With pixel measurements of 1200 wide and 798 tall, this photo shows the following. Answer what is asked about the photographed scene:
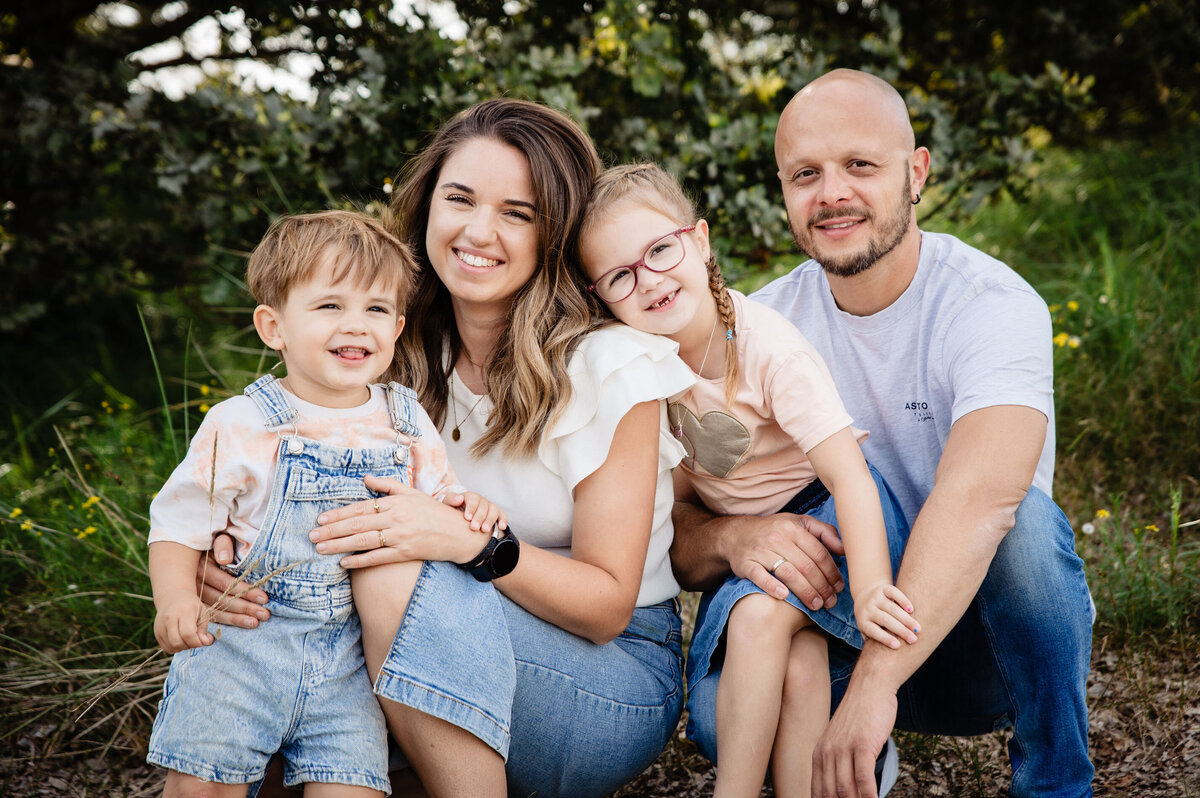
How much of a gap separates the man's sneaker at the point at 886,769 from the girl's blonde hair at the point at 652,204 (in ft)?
2.65

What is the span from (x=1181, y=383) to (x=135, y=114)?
3.94 m

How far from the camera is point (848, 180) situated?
2.37m

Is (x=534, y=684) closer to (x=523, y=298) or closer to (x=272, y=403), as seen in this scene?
(x=272, y=403)

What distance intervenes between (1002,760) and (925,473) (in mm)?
879

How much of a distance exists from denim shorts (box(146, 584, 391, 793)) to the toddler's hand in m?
0.06

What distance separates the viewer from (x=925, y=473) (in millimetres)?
2324

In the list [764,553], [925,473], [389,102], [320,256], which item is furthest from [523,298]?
[389,102]

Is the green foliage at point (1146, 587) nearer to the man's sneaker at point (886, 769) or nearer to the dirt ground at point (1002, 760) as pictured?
the dirt ground at point (1002, 760)

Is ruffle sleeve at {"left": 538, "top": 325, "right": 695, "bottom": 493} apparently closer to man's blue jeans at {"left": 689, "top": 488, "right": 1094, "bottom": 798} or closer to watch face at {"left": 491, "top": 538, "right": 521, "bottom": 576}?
watch face at {"left": 491, "top": 538, "right": 521, "bottom": 576}

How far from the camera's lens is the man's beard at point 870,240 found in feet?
7.59

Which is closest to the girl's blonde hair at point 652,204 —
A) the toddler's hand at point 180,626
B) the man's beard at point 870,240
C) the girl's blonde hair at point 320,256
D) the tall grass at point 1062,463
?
the man's beard at point 870,240

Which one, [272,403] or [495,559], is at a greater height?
[272,403]

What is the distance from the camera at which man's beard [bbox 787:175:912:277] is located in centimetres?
231

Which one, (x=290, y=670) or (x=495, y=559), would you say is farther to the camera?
(x=495, y=559)
